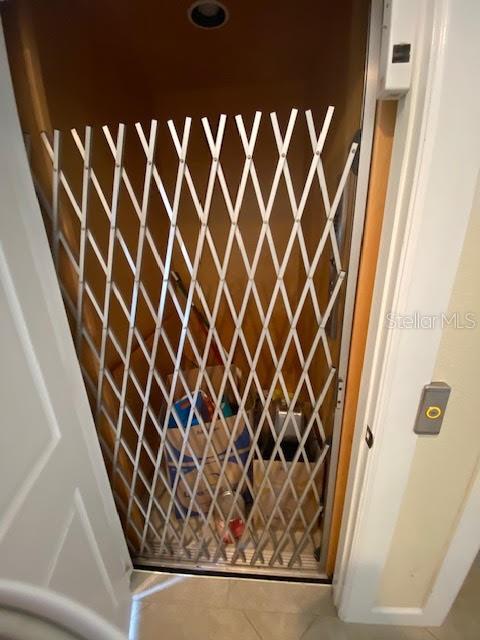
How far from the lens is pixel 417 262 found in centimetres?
53

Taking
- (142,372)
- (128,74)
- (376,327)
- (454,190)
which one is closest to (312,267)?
(376,327)

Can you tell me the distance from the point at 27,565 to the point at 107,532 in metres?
0.44

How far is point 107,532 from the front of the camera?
926mm

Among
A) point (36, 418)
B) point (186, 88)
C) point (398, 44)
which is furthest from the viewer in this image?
point (186, 88)

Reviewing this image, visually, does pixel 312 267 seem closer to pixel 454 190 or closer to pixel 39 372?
pixel 454 190

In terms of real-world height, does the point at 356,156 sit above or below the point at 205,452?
above

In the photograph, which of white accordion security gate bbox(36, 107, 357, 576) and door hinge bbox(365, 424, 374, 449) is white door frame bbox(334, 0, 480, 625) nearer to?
door hinge bbox(365, 424, 374, 449)

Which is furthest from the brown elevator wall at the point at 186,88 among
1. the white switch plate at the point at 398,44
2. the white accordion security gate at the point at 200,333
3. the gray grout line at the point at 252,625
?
the gray grout line at the point at 252,625

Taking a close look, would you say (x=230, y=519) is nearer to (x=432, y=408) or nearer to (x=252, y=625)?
(x=252, y=625)

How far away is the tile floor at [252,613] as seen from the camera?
96cm

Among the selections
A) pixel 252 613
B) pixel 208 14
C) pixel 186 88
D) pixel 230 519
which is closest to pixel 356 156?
pixel 208 14

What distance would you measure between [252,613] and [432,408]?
3.29 feet

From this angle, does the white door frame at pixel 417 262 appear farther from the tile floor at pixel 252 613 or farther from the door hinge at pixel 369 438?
the tile floor at pixel 252 613

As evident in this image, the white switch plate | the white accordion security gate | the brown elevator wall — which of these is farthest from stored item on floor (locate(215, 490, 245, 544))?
the white switch plate
